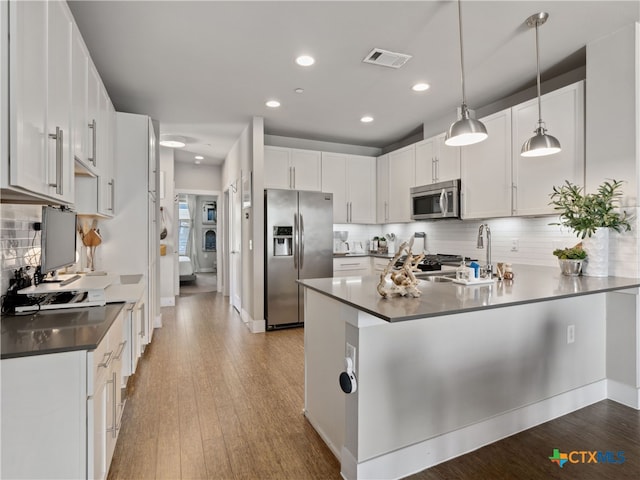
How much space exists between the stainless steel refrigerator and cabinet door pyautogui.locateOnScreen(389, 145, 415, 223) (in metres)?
0.98

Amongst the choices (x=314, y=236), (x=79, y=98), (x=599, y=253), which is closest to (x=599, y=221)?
(x=599, y=253)

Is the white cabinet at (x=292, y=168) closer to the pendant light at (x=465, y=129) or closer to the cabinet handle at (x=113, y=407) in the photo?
the pendant light at (x=465, y=129)

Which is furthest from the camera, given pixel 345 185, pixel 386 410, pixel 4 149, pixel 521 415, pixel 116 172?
pixel 345 185

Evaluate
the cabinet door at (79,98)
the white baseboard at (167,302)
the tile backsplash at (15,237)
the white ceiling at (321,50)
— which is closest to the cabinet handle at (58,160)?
the cabinet door at (79,98)

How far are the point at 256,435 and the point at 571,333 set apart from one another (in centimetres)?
223

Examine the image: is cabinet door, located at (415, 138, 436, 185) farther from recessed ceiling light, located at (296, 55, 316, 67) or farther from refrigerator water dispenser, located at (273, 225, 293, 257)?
recessed ceiling light, located at (296, 55, 316, 67)

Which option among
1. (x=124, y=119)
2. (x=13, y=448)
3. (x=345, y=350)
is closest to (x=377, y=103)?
(x=124, y=119)

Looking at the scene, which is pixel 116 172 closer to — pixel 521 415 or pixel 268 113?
pixel 268 113

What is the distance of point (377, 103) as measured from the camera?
4012mm

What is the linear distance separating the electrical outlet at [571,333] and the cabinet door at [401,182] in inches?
105

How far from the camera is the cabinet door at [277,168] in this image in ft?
16.4

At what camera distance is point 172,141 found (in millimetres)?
5516

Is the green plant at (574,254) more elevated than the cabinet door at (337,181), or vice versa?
the cabinet door at (337,181)

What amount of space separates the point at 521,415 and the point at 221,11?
127 inches
